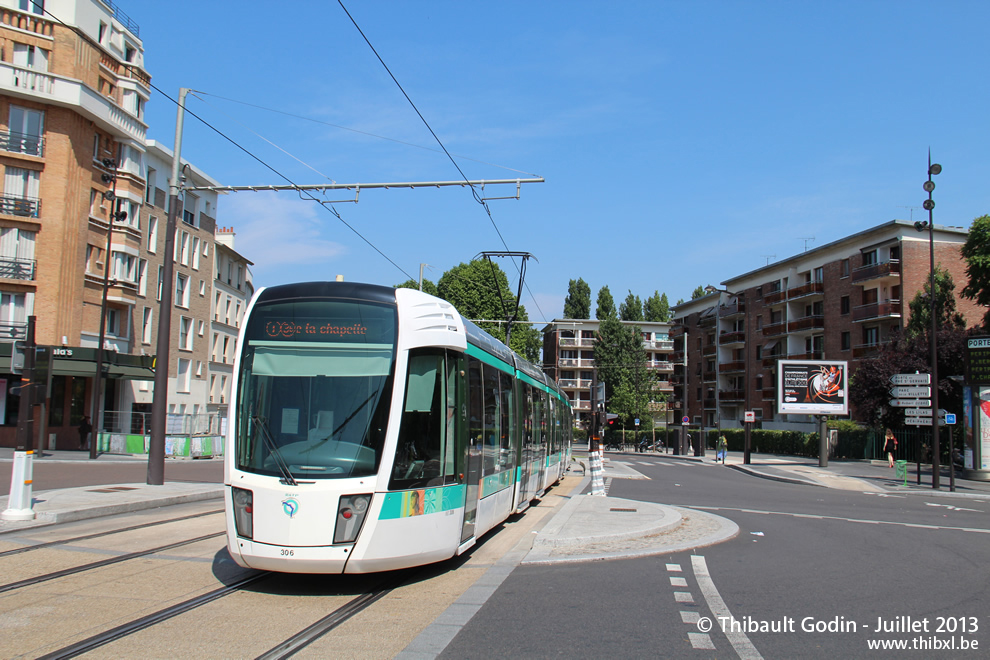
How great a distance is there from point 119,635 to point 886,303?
174 ft

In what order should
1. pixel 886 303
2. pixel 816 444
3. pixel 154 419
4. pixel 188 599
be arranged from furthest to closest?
pixel 886 303
pixel 816 444
pixel 154 419
pixel 188 599

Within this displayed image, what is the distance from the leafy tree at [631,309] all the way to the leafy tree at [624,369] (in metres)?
22.7

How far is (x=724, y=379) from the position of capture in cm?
7300

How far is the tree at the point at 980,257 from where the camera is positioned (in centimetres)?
3819

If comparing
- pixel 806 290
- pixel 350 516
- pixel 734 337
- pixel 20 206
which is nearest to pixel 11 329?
pixel 20 206

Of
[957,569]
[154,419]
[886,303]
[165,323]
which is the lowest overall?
[957,569]

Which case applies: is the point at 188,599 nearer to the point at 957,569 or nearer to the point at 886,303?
the point at 957,569

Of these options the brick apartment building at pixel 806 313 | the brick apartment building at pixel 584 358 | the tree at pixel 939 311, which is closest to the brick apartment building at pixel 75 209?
the brick apartment building at pixel 806 313

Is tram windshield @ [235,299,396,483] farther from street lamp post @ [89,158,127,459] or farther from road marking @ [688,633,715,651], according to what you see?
street lamp post @ [89,158,127,459]

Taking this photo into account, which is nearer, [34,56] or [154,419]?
[154,419]

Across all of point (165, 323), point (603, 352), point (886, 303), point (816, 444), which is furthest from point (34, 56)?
point (603, 352)

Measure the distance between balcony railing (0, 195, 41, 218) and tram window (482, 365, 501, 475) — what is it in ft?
99.7

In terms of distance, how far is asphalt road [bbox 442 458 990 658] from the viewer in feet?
19.8

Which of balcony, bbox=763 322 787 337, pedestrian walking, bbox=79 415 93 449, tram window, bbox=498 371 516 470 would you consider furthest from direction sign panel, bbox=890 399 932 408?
balcony, bbox=763 322 787 337
